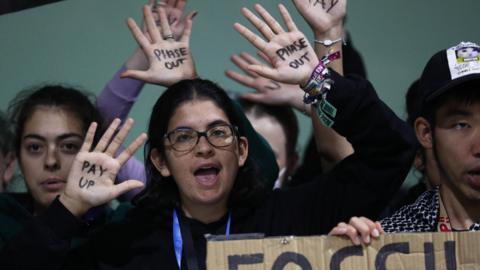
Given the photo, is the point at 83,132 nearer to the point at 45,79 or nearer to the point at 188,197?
the point at 188,197

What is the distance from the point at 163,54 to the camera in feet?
12.0

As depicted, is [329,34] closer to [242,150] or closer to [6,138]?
[242,150]

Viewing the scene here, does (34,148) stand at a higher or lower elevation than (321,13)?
lower

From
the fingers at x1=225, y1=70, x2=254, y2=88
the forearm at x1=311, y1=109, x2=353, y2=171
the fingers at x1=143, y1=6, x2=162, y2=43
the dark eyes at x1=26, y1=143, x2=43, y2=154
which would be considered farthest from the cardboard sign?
the fingers at x1=225, y1=70, x2=254, y2=88

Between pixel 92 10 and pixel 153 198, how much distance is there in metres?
1.91

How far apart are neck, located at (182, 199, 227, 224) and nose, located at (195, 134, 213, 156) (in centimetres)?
17

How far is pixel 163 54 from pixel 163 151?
0.57m

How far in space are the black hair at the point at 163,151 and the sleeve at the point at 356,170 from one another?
0.41ft

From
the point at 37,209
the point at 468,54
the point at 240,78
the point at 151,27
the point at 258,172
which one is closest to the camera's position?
the point at 468,54

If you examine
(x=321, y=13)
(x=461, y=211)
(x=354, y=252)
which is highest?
(x=321, y=13)

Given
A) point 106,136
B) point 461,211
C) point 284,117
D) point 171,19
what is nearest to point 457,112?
point 461,211

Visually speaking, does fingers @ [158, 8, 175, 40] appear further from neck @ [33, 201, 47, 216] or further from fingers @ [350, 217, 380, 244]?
fingers @ [350, 217, 380, 244]

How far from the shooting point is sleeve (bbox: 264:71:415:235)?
3006 mm

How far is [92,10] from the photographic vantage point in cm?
486
